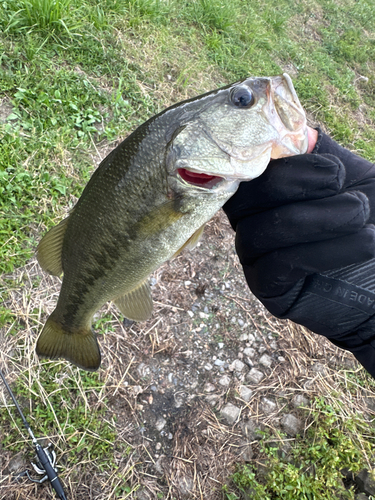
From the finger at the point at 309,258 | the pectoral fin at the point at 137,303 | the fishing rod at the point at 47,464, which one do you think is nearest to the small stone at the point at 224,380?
the pectoral fin at the point at 137,303

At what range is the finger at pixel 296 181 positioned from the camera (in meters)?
1.46

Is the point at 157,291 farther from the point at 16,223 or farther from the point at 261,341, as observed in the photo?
the point at 16,223

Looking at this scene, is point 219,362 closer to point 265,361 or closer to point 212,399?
point 212,399

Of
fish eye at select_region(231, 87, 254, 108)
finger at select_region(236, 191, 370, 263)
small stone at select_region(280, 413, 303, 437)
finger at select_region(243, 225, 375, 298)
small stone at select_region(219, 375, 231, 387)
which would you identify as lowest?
small stone at select_region(280, 413, 303, 437)

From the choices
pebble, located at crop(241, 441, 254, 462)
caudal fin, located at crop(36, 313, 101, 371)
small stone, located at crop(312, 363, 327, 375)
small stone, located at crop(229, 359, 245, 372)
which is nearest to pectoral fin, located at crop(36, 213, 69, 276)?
caudal fin, located at crop(36, 313, 101, 371)

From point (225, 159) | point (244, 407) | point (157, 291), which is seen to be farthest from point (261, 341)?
point (225, 159)

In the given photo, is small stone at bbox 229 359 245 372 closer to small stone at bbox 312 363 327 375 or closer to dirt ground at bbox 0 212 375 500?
dirt ground at bbox 0 212 375 500

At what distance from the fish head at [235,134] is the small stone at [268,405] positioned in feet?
6.50

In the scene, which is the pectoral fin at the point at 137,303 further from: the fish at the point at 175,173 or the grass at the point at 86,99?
the grass at the point at 86,99

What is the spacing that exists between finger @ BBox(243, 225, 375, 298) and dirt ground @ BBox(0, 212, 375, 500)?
1.36 meters

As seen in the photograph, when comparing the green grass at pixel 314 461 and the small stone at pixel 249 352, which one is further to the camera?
the small stone at pixel 249 352

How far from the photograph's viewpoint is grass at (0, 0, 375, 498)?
2.39m

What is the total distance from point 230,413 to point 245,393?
0.67 ft

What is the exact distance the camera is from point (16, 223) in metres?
2.58
